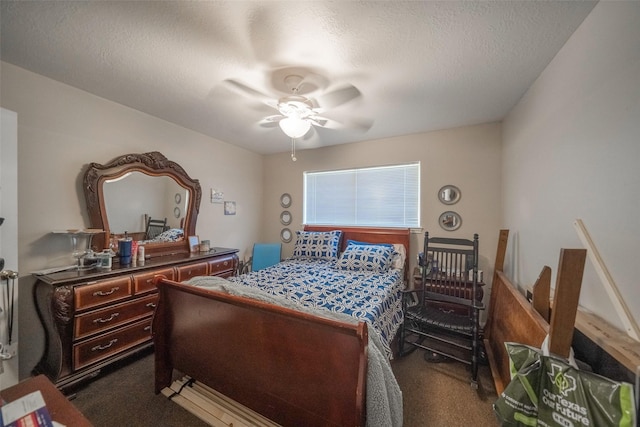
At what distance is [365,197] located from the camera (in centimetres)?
359

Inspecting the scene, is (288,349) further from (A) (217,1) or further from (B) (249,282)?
(A) (217,1)

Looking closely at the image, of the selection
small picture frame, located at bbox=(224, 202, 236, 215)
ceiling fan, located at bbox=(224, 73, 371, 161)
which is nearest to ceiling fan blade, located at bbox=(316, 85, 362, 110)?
ceiling fan, located at bbox=(224, 73, 371, 161)

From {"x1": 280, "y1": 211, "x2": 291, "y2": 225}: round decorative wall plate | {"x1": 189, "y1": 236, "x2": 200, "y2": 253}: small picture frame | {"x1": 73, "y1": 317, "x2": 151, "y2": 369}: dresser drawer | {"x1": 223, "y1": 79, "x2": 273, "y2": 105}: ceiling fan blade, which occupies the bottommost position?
{"x1": 73, "y1": 317, "x2": 151, "y2": 369}: dresser drawer

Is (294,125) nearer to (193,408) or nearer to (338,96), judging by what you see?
(338,96)

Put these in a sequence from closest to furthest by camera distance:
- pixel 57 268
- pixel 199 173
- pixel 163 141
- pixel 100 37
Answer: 1. pixel 100 37
2. pixel 57 268
3. pixel 163 141
4. pixel 199 173

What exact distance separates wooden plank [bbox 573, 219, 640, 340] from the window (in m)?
2.08

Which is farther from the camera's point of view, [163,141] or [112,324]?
[163,141]

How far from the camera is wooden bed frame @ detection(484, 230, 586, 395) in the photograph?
975 mm

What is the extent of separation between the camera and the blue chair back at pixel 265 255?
12.8ft

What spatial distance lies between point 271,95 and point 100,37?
116 cm

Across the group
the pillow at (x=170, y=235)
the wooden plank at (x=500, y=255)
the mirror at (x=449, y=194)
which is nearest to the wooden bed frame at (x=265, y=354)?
the pillow at (x=170, y=235)

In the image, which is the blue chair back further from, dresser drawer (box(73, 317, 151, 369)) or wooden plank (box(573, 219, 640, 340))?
wooden plank (box(573, 219, 640, 340))

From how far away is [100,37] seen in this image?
149cm

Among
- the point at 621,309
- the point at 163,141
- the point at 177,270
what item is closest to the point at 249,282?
the point at 177,270
